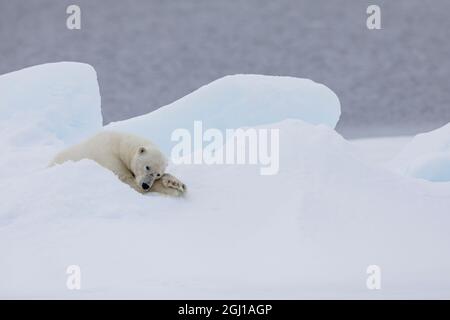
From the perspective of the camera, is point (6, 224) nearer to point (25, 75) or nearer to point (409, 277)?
point (409, 277)

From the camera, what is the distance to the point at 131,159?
3471mm

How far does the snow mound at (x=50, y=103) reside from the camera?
508 centimetres

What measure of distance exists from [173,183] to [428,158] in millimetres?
2606

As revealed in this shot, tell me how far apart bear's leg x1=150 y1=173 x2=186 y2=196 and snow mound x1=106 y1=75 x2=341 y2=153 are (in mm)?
2430

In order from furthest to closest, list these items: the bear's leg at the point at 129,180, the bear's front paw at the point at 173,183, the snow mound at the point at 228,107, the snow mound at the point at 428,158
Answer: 1. the snow mound at the point at 228,107
2. the snow mound at the point at 428,158
3. the bear's leg at the point at 129,180
4. the bear's front paw at the point at 173,183

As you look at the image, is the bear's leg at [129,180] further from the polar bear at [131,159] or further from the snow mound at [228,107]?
the snow mound at [228,107]

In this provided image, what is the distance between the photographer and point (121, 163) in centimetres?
354

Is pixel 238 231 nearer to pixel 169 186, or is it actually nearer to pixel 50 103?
pixel 169 186

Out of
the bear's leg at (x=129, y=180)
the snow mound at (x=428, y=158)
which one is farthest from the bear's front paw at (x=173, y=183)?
the snow mound at (x=428, y=158)

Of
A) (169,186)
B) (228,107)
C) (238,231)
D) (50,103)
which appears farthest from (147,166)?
(228,107)

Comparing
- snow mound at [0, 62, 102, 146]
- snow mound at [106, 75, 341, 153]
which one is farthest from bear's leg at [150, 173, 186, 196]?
snow mound at [106, 75, 341, 153]

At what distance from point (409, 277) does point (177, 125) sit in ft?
11.8

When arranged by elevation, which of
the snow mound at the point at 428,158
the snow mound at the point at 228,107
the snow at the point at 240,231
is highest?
the snow mound at the point at 228,107

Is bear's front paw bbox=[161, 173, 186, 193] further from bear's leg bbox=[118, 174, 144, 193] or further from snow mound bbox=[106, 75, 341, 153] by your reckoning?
snow mound bbox=[106, 75, 341, 153]
